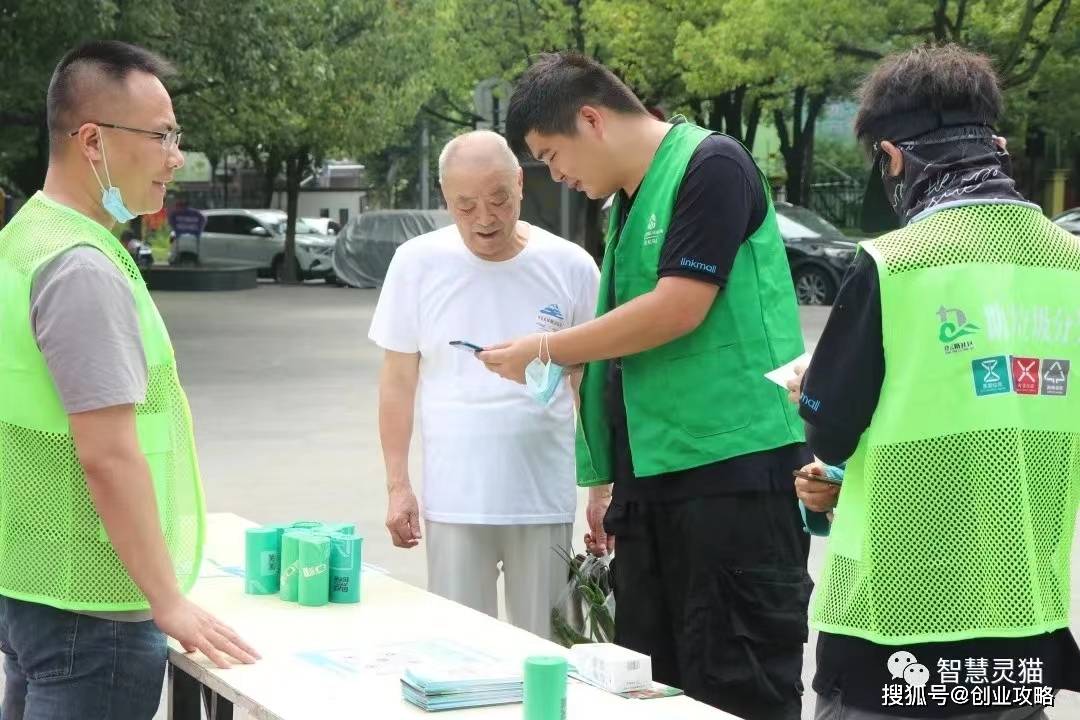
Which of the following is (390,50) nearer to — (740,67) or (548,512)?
(740,67)

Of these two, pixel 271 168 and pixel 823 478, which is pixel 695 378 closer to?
pixel 823 478

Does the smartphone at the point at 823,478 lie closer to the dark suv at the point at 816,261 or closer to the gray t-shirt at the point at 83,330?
the gray t-shirt at the point at 83,330

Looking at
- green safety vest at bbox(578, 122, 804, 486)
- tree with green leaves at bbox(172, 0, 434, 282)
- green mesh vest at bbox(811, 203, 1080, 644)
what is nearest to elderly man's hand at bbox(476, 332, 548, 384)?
green safety vest at bbox(578, 122, 804, 486)

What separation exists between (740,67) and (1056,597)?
27.7 meters

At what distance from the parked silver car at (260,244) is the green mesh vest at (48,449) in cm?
3369

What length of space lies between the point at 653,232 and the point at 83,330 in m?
1.49

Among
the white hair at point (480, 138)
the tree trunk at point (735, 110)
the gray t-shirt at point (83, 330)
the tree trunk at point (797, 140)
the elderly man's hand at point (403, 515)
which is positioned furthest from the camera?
the tree trunk at point (797, 140)

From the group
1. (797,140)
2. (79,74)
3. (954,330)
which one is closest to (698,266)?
(954,330)

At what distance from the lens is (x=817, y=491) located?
3152mm

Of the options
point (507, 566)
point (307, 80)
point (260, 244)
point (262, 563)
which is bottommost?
point (507, 566)

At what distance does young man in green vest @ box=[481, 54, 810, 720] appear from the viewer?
3.79 metres

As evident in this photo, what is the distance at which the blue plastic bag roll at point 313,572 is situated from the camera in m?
3.87

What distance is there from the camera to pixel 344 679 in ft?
10.6

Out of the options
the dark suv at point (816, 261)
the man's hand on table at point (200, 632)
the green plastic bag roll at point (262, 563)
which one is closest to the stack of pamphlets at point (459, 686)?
the man's hand on table at point (200, 632)
